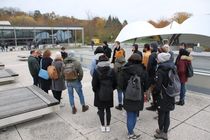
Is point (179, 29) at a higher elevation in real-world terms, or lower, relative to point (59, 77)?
higher

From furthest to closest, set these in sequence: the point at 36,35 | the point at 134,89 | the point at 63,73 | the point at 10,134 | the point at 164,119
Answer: the point at 36,35, the point at 63,73, the point at 10,134, the point at 164,119, the point at 134,89

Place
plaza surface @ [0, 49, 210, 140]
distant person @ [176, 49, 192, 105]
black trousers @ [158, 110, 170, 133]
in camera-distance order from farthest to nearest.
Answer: distant person @ [176, 49, 192, 105] → plaza surface @ [0, 49, 210, 140] → black trousers @ [158, 110, 170, 133]

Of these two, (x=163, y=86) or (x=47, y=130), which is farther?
(x=47, y=130)

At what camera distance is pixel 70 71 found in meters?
4.27

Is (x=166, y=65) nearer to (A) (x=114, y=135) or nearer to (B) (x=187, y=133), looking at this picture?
(B) (x=187, y=133)

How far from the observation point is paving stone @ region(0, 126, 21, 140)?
3.65 m

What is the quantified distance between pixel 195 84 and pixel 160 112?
3.38 meters

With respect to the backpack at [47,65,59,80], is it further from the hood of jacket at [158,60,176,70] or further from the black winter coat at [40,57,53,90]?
the hood of jacket at [158,60,176,70]

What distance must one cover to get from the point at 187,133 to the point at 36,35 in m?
40.2

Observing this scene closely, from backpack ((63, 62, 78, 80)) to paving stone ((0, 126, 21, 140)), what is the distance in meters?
1.59

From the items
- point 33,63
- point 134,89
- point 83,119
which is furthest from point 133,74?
point 33,63

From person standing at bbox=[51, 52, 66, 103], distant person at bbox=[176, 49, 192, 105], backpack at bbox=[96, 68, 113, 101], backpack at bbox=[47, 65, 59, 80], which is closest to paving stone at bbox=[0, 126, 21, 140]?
person standing at bbox=[51, 52, 66, 103]

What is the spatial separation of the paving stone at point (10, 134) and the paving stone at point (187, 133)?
3.06 metres

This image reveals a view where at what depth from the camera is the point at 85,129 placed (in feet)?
12.7
